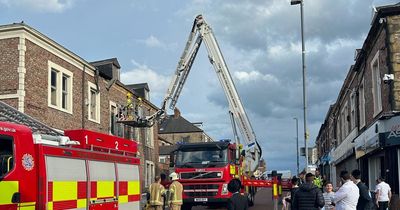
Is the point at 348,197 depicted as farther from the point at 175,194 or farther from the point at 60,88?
the point at 60,88

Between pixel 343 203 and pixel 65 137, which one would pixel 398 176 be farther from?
pixel 65 137

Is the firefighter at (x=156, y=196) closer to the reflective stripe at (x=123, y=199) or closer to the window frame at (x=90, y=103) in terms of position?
the reflective stripe at (x=123, y=199)

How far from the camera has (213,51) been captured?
83.9 ft

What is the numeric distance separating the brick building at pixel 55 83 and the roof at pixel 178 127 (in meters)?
45.7

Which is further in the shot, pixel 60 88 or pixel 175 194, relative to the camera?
pixel 60 88

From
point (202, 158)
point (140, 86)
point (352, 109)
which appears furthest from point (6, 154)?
point (140, 86)

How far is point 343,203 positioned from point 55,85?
56.3 feet

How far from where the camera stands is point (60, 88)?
77.6 ft

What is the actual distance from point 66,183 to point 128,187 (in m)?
3.51

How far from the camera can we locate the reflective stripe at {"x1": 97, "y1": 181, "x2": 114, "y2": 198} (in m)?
10.9

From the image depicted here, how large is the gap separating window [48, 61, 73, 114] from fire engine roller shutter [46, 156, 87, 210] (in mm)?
13227

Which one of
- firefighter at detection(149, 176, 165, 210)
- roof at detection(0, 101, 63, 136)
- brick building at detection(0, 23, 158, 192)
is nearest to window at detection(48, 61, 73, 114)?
brick building at detection(0, 23, 158, 192)

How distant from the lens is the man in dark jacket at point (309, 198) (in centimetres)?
965

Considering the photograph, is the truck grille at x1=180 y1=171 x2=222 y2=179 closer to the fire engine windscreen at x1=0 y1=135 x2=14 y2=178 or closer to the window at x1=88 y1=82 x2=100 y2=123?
the window at x1=88 y1=82 x2=100 y2=123
